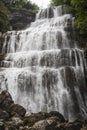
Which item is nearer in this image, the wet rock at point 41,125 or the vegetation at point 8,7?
the wet rock at point 41,125

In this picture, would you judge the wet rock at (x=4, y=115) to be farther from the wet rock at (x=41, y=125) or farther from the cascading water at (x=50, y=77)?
the cascading water at (x=50, y=77)

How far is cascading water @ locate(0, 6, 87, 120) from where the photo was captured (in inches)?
912

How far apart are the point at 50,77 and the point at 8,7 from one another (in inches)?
1012

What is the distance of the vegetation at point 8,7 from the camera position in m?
38.9

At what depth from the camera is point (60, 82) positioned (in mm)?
24391

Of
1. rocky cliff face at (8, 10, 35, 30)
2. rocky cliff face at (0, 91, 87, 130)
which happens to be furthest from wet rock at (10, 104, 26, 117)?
rocky cliff face at (8, 10, 35, 30)

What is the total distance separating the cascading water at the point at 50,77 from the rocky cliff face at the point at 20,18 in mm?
12266

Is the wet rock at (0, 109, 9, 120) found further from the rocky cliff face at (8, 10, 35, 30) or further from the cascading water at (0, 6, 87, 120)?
the rocky cliff face at (8, 10, 35, 30)

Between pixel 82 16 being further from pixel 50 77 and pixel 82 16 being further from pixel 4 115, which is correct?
pixel 4 115

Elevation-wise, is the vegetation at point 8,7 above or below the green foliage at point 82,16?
above

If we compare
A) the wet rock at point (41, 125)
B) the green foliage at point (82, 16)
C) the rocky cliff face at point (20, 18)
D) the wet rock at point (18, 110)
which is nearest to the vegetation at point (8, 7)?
the rocky cliff face at point (20, 18)

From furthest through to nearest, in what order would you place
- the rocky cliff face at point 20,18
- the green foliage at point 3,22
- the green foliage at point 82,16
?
the rocky cliff face at point 20,18 → the green foliage at point 3,22 → the green foliage at point 82,16

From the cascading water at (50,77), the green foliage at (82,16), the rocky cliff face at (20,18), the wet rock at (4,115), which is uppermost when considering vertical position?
the rocky cliff face at (20,18)

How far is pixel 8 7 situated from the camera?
46.3m
